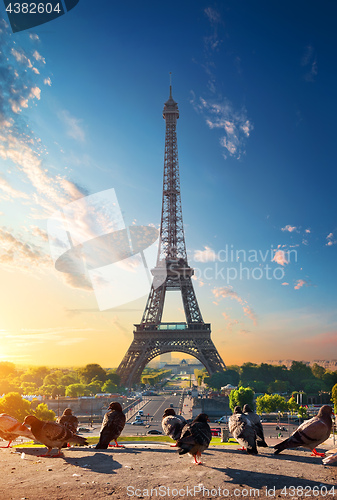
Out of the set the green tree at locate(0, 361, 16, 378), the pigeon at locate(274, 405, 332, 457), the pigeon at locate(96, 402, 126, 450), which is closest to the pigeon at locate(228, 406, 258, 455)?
the pigeon at locate(274, 405, 332, 457)

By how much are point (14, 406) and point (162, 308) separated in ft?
151

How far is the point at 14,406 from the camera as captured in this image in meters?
39.6

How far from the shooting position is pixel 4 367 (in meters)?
120

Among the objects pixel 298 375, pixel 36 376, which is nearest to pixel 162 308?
pixel 298 375

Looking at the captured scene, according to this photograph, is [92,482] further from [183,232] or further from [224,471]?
[183,232]

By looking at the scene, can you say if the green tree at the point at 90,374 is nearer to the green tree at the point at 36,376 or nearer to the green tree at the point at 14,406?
the green tree at the point at 36,376

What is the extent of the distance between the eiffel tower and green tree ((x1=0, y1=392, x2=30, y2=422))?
36056mm

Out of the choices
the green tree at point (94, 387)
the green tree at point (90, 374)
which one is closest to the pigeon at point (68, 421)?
the green tree at point (94, 387)

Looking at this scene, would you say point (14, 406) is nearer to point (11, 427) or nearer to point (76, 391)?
point (11, 427)

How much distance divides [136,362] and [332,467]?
6694cm

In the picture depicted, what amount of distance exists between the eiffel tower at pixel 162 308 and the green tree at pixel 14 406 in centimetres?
3606

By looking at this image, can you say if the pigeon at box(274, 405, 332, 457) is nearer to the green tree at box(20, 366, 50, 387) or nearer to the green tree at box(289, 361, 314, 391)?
the green tree at box(289, 361, 314, 391)

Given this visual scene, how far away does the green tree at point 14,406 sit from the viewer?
1526 inches

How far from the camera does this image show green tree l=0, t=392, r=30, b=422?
127ft
